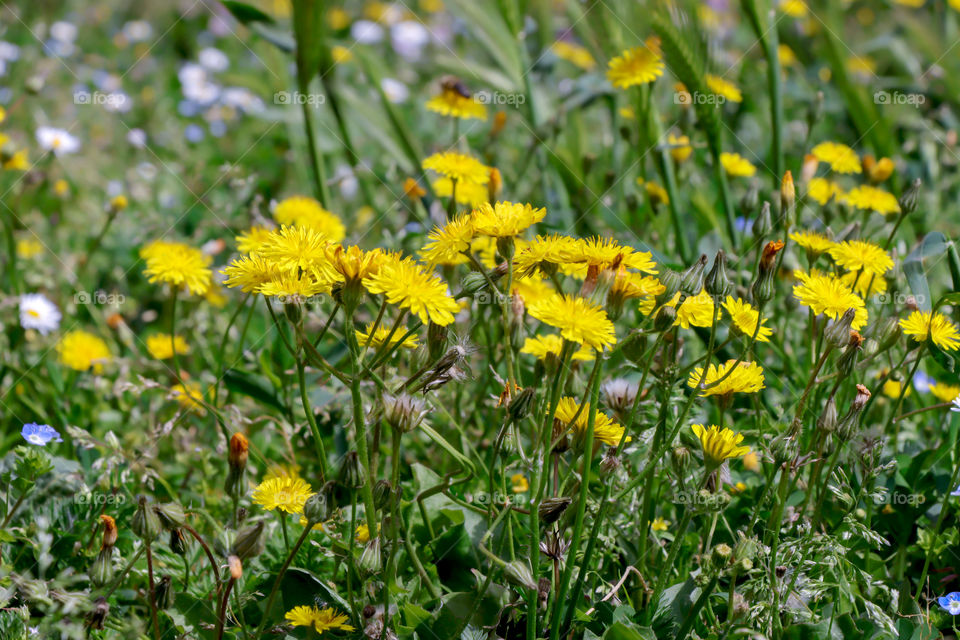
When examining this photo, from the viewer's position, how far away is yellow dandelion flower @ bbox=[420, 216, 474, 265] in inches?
43.5

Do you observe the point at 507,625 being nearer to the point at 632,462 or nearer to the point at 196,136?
the point at 632,462

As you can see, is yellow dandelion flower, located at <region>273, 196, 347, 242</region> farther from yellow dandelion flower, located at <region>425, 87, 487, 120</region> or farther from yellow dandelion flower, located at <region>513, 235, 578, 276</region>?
yellow dandelion flower, located at <region>513, 235, 578, 276</region>

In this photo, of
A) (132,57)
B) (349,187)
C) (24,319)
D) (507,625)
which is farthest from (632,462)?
(132,57)

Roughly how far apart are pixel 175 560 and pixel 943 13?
3.61 metres

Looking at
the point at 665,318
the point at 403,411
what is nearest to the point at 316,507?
the point at 403,411

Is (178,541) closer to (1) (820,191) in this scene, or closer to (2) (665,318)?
(2) (665,318)

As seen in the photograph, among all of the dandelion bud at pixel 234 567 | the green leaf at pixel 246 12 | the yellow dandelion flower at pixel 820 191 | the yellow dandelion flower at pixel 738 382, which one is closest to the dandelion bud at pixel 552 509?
the yellow dandelion flower at pixel 738 382

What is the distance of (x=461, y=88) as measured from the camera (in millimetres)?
2139

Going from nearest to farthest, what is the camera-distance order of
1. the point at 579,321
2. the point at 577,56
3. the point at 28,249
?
the point at 579,321 < the point at 28,249 < the point at 577,56

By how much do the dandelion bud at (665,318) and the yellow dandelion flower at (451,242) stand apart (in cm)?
25

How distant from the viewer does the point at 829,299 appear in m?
1.22

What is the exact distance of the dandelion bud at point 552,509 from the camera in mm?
1077

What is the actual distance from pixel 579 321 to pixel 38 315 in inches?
61.7

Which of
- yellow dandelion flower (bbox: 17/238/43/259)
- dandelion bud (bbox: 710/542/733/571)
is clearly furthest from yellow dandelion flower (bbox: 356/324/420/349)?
yellow dandelion flower (bbox: 17/238/43/259)
